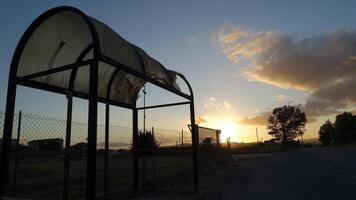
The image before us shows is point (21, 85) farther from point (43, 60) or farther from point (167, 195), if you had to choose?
point (167, 195)

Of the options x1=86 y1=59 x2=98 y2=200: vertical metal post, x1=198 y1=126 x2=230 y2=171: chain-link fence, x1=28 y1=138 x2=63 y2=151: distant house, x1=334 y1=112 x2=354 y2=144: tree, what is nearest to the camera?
x1=86 y1=59 x2=98 y2=200: vertical metal post

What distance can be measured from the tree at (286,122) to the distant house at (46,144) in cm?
9759

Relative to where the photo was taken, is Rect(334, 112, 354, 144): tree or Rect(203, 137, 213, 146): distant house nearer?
Rect(203, 137, 213, 146): distant house

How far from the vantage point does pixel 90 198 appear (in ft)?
14.5

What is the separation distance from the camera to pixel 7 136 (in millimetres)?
5684

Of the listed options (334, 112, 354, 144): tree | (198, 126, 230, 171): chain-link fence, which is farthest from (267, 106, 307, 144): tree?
(198, 126, 230, 171): chain-link fence

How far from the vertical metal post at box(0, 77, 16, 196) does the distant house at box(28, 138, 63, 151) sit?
125 cm

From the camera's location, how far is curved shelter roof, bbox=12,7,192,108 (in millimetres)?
5305

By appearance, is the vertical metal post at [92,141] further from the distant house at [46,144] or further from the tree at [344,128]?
the tree at [344,128]

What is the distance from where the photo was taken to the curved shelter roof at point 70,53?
5305 mm

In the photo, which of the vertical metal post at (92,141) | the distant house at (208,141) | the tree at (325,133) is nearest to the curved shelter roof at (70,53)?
the vertical metal post at (92,141)

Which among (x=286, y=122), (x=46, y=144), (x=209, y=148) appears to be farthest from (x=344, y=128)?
(x=46, y=144)

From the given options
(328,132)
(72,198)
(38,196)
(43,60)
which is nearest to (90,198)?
(43,60)

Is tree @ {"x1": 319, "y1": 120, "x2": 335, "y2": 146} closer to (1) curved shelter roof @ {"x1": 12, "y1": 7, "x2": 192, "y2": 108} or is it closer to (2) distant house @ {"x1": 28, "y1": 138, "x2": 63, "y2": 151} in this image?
(1) curved shelter roof @ {"x1": 12, "y1": 7, "x2": 192, "y2": 108}
